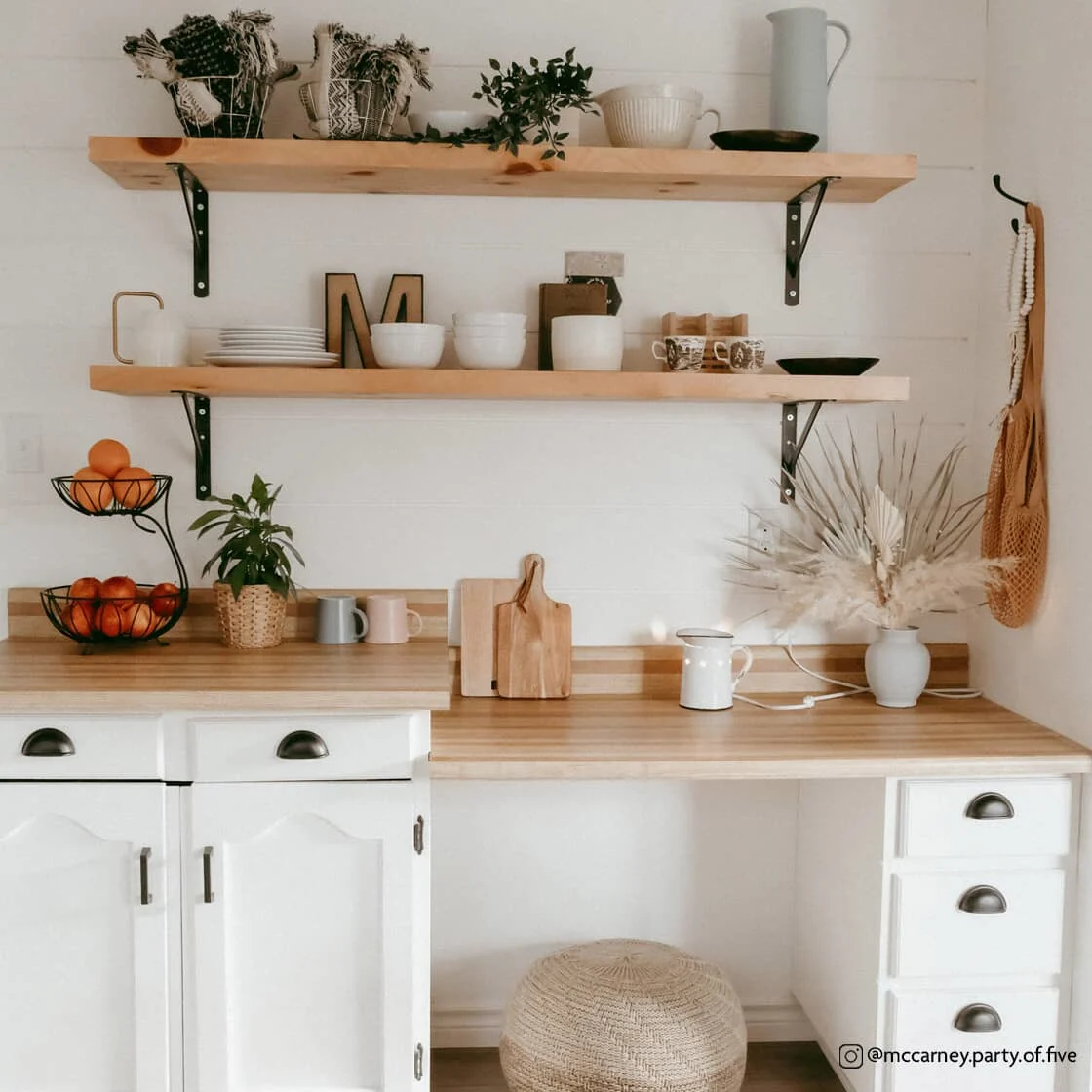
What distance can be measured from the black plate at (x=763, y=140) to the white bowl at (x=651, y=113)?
0.07 metres

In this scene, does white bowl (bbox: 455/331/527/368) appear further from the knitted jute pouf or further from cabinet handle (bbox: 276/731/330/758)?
the knitted jute pouf

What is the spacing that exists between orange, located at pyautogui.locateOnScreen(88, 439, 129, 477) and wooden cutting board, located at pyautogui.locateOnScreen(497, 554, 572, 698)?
806 millimetres

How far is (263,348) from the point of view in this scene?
2.20m

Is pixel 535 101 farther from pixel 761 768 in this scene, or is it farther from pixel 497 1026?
pixel 497 1026

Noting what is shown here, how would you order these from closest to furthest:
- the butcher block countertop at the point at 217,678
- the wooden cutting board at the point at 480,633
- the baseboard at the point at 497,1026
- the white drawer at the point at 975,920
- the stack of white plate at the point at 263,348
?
the butcher block countertop at the point at 217,678 → the white drawer at the point at 975,920 → the stack of white plate at the point at 263,348 → the wooden cutting board at the point at 480,633 → the baseboard at the point at 497,1026

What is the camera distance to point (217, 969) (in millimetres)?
1940

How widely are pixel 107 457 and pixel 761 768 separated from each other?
1.35 m

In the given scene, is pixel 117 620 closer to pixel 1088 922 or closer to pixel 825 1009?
pixel 825 1009

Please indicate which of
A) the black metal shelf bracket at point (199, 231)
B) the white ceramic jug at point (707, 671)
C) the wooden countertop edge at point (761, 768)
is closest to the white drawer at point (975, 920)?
the wooden countertop edge at point (761, 768)

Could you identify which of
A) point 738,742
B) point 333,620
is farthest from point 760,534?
point 333,620

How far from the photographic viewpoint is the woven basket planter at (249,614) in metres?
2.27

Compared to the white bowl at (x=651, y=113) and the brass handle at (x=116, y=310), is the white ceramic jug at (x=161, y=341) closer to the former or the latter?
the brass handle at (x=116, y=310)

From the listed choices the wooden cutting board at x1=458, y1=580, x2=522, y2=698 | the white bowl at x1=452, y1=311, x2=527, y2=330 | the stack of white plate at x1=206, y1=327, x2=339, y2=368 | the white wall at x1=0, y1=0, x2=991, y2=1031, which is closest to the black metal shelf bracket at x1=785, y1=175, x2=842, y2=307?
the white wall at x1=0, y1=0, x2=991, y2=1031

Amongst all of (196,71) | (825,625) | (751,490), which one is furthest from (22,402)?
(825,625)
